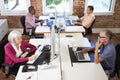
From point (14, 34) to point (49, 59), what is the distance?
64 centimetres

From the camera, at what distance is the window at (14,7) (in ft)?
18.5

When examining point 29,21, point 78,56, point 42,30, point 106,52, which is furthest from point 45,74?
point 29,21

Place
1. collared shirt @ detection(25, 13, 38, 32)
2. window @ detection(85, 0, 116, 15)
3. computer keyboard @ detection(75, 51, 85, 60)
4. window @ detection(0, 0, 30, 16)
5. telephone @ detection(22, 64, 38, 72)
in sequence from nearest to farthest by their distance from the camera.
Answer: telephone @ detection(22, 64, 38, 72) < computer keyboard @ detection(75, 51, 85, 60) < collared shirt @ detection(25, 13, 38, 32) < window @ detection(0, 0, 30, 16) < window @ detection(85, 0, 116, 15)

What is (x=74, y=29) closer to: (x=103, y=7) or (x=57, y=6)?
(x=57, y=6)

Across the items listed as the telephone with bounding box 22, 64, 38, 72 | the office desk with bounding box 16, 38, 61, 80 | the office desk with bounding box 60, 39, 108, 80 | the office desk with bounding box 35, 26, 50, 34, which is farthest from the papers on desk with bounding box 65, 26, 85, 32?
the telephone with bounding box 22, 64, 38, 72

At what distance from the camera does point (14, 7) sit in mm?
5730

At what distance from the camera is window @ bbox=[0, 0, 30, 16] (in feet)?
18.5

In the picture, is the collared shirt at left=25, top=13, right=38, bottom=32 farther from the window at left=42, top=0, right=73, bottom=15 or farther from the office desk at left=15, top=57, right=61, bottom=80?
the office desk at left=15, top=57, right=61, bottom=80

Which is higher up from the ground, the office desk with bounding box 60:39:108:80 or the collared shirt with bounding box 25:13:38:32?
the collared shirt with bounding box 25:13:38:32

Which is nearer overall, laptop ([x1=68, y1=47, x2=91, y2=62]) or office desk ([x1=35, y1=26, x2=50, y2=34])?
laptop ([x1=68, y1=47, x2=91, y2=62])

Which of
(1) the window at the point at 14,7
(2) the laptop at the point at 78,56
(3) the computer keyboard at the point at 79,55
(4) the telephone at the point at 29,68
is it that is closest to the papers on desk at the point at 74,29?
(2) the laptop at the point at 78,56

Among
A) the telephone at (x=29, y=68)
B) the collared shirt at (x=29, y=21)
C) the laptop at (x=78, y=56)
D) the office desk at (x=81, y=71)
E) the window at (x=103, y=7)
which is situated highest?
the window at (x=103, y=7)

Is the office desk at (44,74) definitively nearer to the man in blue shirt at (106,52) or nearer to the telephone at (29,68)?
the telephone at (29,68)

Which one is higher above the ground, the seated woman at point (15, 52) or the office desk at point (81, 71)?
the seated woman at point (15, 52)
